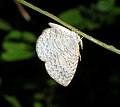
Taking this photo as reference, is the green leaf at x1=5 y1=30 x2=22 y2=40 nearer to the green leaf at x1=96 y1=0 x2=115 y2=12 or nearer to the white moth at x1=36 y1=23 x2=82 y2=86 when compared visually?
the green leaf at x1=96 y1=0 x2=115 y2=12

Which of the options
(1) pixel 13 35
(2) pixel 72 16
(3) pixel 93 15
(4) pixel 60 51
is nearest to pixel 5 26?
(1) pixel 13 35

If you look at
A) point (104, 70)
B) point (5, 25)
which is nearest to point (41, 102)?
point (5, 25)

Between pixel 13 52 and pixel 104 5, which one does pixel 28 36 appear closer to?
pixel 13 52

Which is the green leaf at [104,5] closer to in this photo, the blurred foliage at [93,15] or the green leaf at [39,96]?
the blurred foliage at [93,15]

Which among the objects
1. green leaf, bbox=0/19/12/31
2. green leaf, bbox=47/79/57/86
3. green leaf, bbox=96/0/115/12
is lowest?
green leaf, bbox=47/79/57/86

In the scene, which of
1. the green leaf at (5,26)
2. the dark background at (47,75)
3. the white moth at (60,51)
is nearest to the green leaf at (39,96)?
the dark background at (47,75)

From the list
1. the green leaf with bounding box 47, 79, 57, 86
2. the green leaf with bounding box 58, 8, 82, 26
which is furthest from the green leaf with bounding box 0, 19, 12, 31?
the green leaf with bounding box 47, 79, 57, 86
